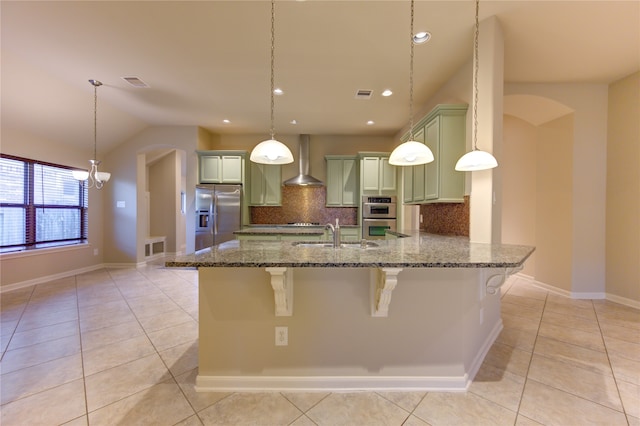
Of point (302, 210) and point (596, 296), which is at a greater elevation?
point (302, 210)

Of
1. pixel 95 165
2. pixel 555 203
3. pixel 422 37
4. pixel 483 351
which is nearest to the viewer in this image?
pixel 483 351

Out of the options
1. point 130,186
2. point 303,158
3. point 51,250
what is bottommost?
point 51,250

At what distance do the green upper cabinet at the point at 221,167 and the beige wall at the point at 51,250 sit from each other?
2.23 metres

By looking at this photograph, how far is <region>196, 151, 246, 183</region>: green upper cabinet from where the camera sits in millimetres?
5172

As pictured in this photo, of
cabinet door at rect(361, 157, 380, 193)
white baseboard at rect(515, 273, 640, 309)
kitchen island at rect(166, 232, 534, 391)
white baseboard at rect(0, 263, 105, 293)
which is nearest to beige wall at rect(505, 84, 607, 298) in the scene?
white baseboard at rect(515, 273, 640, 309)

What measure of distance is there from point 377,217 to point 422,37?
3.36 meters

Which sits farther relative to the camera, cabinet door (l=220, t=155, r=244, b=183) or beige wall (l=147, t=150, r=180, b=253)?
beige wall (l=147, t=150, r=180, b=253)

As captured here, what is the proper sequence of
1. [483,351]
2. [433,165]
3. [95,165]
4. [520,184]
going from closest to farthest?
[483,351], [433,165], [95,165], [520,184]

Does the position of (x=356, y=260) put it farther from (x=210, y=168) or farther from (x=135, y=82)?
(x=210, y=168)

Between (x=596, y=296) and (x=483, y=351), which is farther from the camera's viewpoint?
(x=596, y=296)

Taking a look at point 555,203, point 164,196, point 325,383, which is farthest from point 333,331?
point 164,196

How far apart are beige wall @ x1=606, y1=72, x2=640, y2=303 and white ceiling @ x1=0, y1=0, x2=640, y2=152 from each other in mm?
392

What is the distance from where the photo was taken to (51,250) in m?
4.34

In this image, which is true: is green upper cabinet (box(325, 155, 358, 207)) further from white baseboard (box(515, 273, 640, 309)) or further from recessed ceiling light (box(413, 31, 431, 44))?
white baseboard (box(515, 273, 640, 309))
